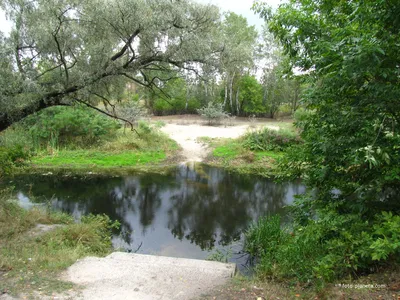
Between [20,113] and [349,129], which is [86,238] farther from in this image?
[349,129]

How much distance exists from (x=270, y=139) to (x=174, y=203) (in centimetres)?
908

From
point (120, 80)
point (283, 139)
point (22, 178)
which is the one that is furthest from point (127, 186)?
point (283, 139)

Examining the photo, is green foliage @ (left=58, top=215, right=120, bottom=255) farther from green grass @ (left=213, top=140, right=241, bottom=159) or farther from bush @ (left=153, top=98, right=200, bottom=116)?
bush @ (left=153, top=98, right=200, bottom=116)

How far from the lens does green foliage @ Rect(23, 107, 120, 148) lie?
16.7m

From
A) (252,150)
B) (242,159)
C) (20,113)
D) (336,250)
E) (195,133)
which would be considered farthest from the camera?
(195,133)

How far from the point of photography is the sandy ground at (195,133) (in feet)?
60.3

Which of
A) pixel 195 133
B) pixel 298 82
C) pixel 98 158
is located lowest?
pixel 98 158

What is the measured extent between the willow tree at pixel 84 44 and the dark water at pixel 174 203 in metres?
3.36

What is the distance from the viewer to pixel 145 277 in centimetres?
461

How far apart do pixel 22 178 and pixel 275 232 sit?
1098 centimetres

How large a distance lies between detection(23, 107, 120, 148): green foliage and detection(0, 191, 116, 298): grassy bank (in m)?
9.57

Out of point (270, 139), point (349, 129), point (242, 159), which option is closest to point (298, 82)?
point (349, 129)

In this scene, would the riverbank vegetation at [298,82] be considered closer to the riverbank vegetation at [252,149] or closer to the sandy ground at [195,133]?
the riverbank vegetation at [252,149]

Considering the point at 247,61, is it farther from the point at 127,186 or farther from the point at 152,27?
the point at 127,186
